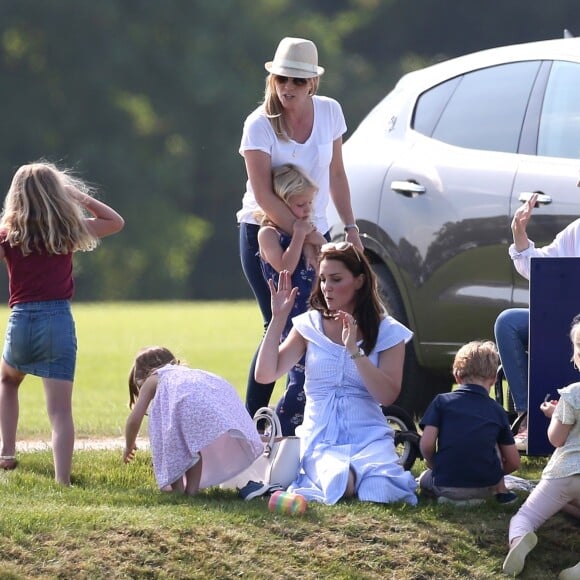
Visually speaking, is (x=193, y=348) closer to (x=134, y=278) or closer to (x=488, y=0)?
(x=134, y=278)

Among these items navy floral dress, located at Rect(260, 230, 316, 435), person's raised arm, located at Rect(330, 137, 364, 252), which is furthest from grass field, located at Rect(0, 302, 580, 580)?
person's raised arm, located at Rect(330, 137, 364, 252)

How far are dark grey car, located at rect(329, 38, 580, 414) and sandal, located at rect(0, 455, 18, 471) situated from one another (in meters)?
2.26

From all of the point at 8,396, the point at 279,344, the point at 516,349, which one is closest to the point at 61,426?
the point at 8,396

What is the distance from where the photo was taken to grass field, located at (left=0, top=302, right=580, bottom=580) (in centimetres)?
554

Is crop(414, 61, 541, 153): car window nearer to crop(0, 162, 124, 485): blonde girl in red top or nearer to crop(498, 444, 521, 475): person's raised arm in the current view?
crop(498, 444, 521, 475): person's raised arm

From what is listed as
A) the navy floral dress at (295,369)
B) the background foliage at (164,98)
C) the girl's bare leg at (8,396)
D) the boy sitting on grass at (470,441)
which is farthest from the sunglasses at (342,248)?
the background foliage at (164,98)

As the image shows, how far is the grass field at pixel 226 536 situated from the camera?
554cm

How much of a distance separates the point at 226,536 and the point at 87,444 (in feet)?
9.36

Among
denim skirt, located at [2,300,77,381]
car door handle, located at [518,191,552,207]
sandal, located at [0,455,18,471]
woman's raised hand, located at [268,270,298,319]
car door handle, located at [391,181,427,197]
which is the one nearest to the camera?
woman's raised hand, located at [268,270,298,319]

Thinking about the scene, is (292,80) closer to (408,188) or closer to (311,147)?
(311,147)

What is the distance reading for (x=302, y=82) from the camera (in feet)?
23.9

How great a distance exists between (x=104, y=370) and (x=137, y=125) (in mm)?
33798

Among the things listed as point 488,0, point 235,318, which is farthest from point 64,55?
point 235,318

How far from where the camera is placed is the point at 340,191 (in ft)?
25.5
